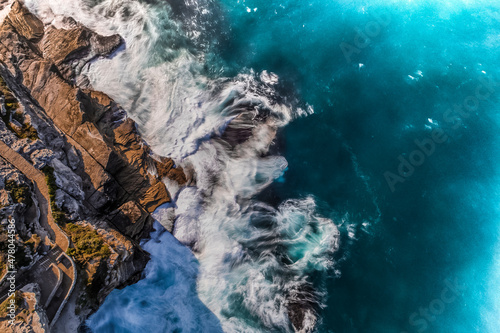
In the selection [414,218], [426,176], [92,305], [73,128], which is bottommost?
[414,218]

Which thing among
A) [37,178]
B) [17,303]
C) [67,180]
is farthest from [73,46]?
[17,303]

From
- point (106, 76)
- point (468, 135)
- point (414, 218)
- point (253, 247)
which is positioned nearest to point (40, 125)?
point (106, 76)

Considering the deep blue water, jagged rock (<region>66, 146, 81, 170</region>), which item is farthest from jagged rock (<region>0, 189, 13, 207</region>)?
the deep blue water

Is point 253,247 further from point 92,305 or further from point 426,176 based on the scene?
point 426,176

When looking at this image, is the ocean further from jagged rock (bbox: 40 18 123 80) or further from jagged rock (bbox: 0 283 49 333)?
jagged rock (bbox: 0 283 49 333)

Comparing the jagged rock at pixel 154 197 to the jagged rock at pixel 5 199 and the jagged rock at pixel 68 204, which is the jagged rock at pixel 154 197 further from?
the jagged rock at pixel 5 199

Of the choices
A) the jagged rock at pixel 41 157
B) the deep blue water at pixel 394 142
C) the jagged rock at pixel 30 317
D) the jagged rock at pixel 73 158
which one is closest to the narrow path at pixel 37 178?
the jagged rock at pixel 41 157

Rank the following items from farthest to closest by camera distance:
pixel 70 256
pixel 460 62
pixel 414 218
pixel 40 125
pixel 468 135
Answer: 1. pixel 460 62
2. pixel 468 135
3. pixel 414 218
4. pixel 40 125
5. pixel 70 256

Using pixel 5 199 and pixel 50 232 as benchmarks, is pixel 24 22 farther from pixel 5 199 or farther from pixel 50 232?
pixel 50 232
